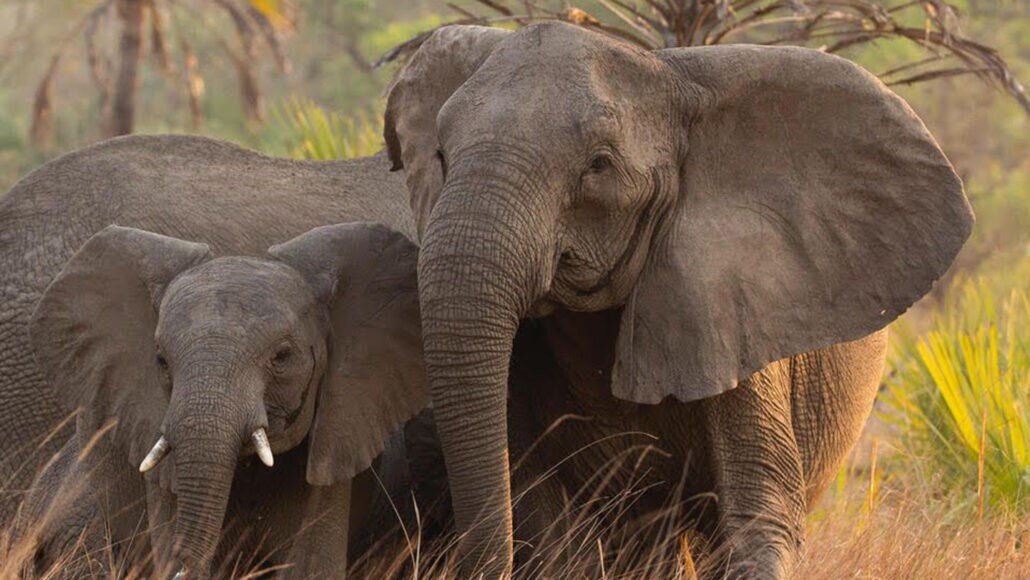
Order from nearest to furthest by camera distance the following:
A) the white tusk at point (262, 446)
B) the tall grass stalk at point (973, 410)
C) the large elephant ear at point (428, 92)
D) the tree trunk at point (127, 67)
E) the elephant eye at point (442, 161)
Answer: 1. the white tusk at point (262, 446)
2. the elephant eye at point (442, 161)
3. the large elephant ear at point (428, 92)
4. the tall grass stalk at point (973, 410)
5. the tree trunk at point (127, 67)

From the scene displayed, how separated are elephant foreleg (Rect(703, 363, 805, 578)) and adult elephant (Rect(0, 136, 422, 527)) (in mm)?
1949

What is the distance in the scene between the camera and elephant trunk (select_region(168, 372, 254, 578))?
15.7 ft

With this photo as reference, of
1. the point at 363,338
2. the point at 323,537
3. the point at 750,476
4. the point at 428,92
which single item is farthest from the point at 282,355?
the point at 750,476

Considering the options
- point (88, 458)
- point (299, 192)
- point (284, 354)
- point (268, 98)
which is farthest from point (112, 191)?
point (268, 98)

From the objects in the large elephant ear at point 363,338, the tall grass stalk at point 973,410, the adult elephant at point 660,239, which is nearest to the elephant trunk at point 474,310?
the adult elephant at point 660,239

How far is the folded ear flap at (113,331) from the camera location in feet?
18.0

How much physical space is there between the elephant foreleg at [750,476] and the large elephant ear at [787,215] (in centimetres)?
28

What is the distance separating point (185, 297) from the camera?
16.8 feet

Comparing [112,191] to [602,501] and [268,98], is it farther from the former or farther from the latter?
[268,98]

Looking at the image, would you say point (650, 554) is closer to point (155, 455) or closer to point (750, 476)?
point (750, 476)

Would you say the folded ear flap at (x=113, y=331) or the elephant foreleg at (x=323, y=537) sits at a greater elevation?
the folded ear flap at (x=113, y=331)

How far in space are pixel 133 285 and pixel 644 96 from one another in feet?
5.24

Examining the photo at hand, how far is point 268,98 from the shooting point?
101 feet

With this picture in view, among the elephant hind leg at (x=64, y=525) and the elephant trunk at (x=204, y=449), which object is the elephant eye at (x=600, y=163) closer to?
the elephant trunk at (x=204, y=449)
